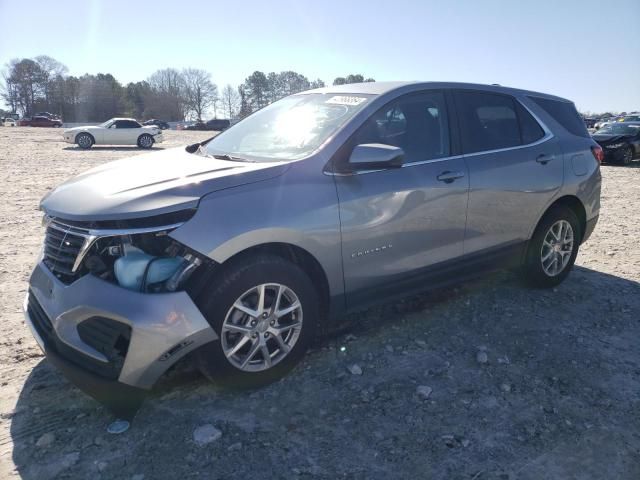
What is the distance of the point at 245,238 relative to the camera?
8.49 feet

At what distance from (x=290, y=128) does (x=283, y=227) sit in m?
1.05

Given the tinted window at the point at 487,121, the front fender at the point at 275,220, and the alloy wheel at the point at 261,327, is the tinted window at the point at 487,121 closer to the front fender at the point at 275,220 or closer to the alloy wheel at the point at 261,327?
the front fender at the point at 275,220

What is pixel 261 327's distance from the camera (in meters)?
2.78

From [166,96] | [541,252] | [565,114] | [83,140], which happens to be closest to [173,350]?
[541,252]

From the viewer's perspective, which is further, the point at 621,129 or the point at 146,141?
the point at 146,141

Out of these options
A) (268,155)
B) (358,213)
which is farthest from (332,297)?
(268,155)

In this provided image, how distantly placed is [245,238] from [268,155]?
0.85 meters

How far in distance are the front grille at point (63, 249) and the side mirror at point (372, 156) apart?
1580 mm

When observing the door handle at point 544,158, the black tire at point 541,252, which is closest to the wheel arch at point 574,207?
the black tire at point 541,252

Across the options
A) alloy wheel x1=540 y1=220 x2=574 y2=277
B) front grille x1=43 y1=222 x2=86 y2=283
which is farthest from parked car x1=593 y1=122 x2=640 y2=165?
front grille x1=43 y1=222 x2=86 y2=283

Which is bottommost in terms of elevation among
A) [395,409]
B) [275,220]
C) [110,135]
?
[395,409]

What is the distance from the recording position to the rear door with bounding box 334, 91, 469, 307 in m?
3.06

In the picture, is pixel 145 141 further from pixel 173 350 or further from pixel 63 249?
pixel 173 350

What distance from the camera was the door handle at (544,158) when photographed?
4.14m
